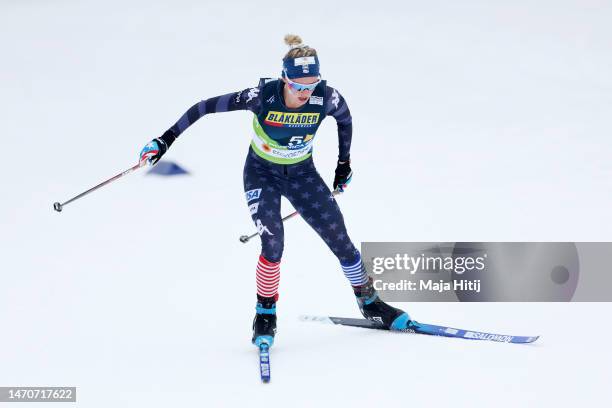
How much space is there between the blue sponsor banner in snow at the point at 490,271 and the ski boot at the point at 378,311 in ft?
2.00

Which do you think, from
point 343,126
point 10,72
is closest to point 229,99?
point 343,126

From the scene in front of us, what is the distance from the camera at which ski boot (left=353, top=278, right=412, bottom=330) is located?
480 cm

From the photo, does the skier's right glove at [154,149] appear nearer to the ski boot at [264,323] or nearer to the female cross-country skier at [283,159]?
the female cross-country skier at [283,159]

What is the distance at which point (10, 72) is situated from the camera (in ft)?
34.2

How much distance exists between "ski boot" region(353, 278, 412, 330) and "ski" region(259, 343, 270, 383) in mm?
819

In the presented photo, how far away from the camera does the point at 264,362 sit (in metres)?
4.20

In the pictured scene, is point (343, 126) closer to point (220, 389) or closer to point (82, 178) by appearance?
point (220, 389)

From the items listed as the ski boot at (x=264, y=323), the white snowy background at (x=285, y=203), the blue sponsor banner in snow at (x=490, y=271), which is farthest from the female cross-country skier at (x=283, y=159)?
the blue sponsor banner in snow at (x=490, y=271)

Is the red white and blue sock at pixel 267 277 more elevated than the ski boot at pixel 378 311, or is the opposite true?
the red white and blue sock at pixel 267 277

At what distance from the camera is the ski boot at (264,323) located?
4.46 metres

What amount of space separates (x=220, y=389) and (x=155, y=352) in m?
0.68

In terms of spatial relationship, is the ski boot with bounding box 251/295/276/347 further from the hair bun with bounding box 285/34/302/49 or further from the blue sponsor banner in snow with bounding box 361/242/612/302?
the hair bun with bounding box 285/34/302/49

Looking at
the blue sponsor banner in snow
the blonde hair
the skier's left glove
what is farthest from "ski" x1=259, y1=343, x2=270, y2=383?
the blonde hair

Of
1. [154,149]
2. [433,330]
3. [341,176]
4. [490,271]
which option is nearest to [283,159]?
[341,176]
